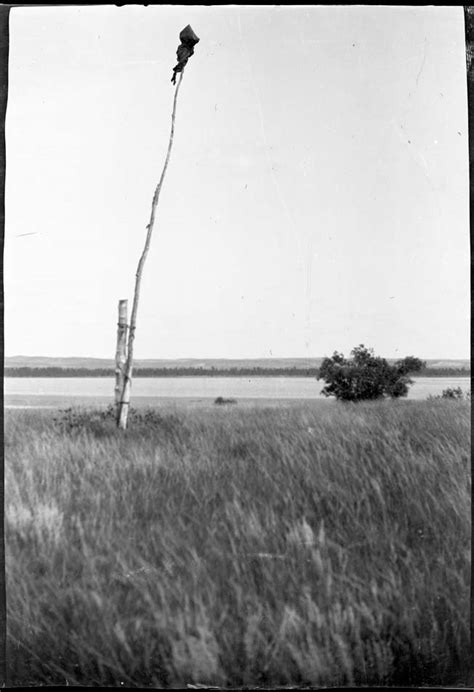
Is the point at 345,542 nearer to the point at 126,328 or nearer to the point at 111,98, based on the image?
the point at 126,328

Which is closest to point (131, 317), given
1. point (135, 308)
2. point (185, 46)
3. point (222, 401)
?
point (135, 308)

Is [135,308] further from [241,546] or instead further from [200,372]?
[241,546]

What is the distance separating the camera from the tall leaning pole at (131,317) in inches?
76.5

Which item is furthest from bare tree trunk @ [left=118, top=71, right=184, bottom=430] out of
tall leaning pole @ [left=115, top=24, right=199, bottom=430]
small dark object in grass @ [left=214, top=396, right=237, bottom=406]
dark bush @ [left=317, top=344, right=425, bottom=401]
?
dark bush @ [left=317, top=344, right=425, bottom=401]

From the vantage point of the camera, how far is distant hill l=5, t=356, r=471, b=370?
6.32 ft

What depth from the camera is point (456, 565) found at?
1855 mm

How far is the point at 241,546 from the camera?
1841 millimetres

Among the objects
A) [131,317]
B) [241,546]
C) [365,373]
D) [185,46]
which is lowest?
[241,546]

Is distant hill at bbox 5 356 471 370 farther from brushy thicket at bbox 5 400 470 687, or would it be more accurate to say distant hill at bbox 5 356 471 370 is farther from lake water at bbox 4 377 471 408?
brushy thicket at bbox 5 400 470 687

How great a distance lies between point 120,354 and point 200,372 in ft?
0.91

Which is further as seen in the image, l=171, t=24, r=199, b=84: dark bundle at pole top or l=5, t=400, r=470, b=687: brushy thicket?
l=171, t=24, r=199, b=84: dark bundle at pole top

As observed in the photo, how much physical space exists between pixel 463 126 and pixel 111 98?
125 centimetres

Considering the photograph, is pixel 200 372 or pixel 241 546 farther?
pixel 200 372

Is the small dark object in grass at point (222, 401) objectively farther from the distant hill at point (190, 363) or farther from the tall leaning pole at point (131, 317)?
the tall leaning pole at point (131, 317)
